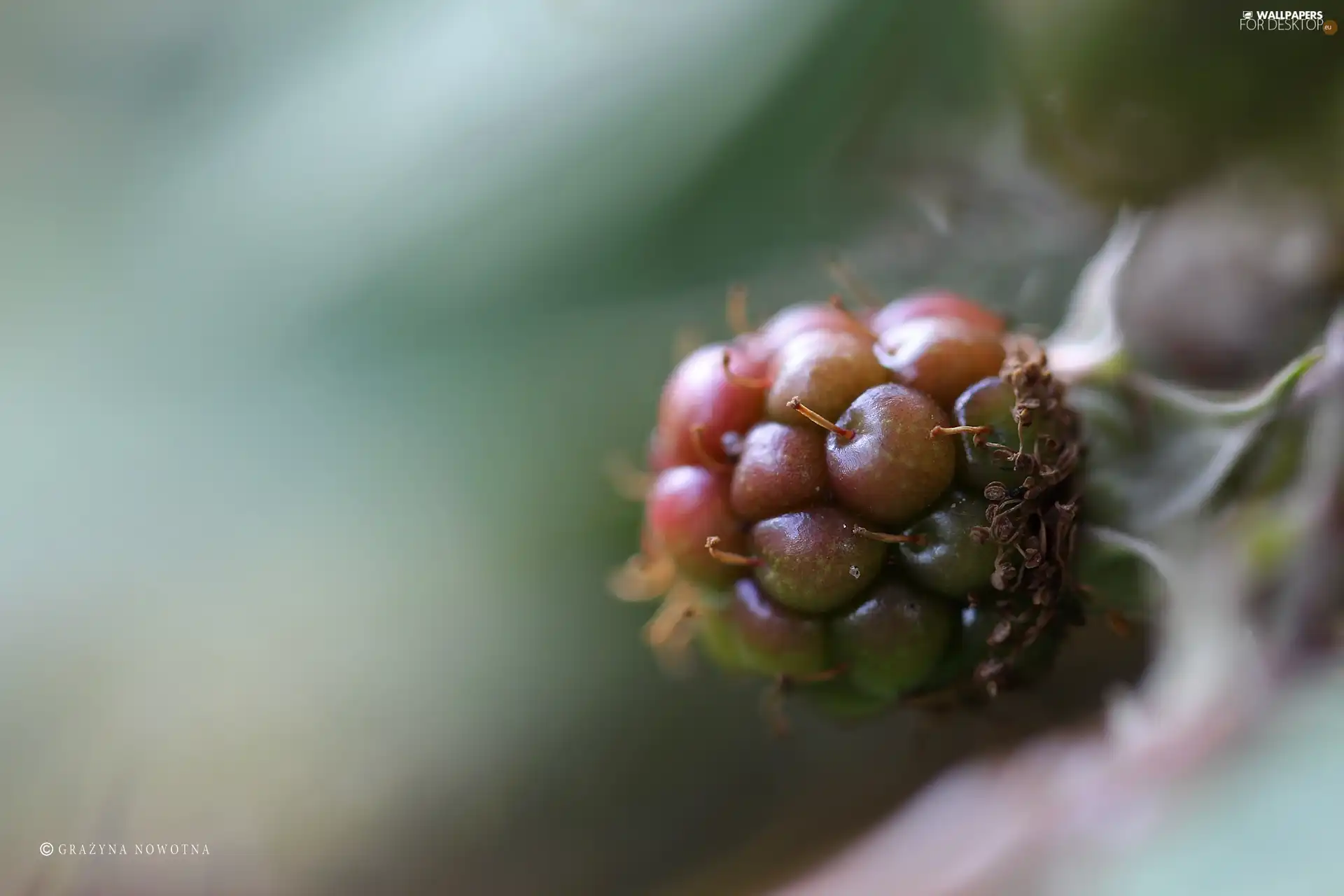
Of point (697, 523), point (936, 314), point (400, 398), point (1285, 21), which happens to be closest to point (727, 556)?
point (697, 523)

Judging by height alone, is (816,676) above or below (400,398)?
below

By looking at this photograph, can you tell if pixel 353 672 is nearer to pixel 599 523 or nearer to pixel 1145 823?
pixel 599 523

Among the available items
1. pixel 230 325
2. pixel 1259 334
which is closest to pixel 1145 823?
pixel 1259 334

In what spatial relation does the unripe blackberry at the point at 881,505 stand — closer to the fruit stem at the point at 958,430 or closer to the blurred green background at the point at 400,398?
the fruit stem at the point at 958,430

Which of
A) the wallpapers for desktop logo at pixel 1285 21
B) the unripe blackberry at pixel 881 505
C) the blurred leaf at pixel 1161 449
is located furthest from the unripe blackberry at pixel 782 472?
the wallpapers for desktop logo at pixel 1285 21

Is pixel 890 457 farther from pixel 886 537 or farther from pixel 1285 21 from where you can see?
pixel 1285 21

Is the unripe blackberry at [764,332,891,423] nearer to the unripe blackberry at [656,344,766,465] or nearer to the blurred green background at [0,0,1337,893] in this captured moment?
the unripe blackberry at [656,344,766,465]

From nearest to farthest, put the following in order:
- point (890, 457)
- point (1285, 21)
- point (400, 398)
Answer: point (890, 457) → point (1285, 21) → point (400, 398)
